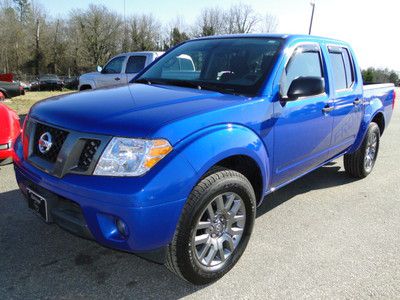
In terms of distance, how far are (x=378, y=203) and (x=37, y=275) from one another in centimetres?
372

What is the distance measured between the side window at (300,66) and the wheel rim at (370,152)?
6.00 feet

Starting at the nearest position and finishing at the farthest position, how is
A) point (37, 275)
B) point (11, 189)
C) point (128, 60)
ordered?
point (37, 275)
point (11, 189)
point (128, 60)

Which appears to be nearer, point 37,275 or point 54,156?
point 54,156

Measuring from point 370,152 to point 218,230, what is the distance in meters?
Result: 3.58

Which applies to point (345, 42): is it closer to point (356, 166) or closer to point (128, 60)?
point (356, 166)

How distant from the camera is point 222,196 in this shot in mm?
2734

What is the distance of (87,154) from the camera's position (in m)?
2.39

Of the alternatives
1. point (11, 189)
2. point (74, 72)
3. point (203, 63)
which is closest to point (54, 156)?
point (203, 63)

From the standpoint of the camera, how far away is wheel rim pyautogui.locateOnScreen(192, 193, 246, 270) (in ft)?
8.72

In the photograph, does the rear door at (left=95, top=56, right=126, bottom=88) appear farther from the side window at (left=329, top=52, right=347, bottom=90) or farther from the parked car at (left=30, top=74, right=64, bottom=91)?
the parked car at (left=30, top=74, right=64, bottom=91)

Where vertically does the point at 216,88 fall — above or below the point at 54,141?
above

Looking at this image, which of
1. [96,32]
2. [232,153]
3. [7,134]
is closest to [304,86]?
[232,153]

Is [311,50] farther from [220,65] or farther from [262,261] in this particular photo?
[262,261]

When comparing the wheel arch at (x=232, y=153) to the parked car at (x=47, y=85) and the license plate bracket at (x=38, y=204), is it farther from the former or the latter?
the parked car at (x=47, y=85)
